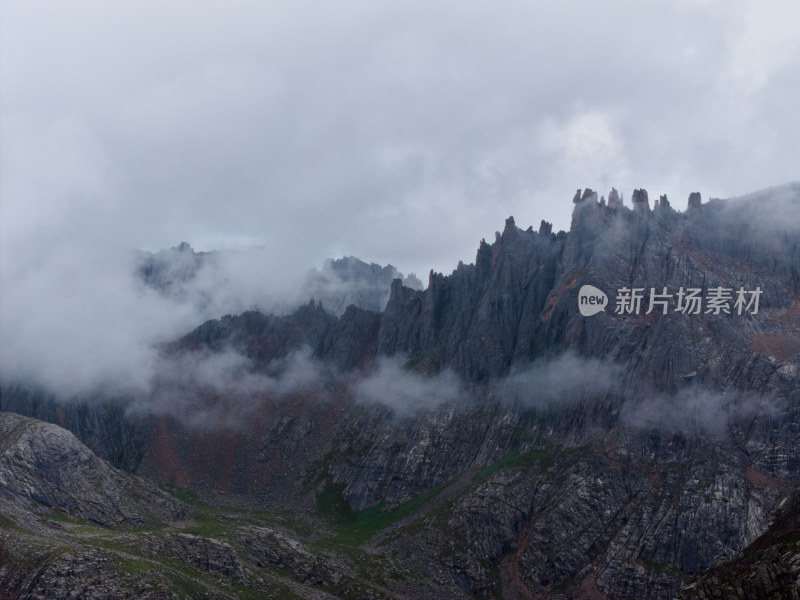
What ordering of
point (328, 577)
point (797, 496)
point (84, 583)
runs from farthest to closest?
point (328, 577), point (84, 583), point (797, 496)

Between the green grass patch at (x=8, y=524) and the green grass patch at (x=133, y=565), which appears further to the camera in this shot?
the green grass patch at (x=8, y=524)

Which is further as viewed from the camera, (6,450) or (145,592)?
(6,450)

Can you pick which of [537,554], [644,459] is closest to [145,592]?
[537,554]

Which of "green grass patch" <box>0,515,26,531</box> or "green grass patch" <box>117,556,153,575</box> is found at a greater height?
"green grass patch" <box>0,515,26,531</box>

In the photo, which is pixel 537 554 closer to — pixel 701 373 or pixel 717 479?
pixel 717 479

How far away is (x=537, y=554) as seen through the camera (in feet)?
609

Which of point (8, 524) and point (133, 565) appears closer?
point (133, 565)

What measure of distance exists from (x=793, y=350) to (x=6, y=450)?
211m

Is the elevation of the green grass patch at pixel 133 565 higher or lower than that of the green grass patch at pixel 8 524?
lower

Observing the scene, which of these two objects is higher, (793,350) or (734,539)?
(793,350)

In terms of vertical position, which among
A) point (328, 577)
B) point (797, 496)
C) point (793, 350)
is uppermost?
point (793, 350)

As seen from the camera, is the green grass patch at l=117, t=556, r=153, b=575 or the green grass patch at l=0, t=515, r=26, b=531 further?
the green grass patch at l=0, t=515, r=26, b=531

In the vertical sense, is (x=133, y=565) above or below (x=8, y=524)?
below

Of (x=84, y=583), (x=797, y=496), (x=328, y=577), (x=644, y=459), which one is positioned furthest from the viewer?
(x=644, y=459)
